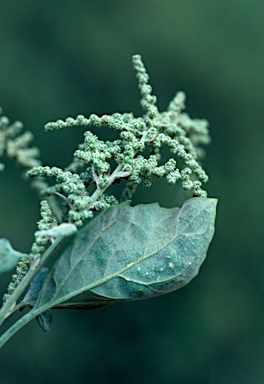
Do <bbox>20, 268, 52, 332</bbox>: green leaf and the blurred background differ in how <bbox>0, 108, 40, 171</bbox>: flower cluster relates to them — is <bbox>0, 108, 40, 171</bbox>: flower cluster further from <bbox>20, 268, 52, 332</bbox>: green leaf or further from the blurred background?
the blurred background

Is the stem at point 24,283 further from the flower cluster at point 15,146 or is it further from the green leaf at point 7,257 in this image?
the flower cluster at point 15,146

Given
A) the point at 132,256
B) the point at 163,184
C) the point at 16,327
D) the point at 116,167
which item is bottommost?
the point at 16,327

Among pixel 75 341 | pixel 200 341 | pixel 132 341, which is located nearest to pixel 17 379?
pixel 75 341

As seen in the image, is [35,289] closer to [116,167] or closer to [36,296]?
[36,296]

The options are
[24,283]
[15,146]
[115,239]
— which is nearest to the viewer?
[24,283]

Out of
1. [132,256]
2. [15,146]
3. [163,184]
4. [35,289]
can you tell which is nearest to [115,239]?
[132,256]

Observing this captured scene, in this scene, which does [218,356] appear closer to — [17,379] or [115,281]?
[17,379]

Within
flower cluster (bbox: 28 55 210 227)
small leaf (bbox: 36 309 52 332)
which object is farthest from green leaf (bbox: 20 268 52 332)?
flower cluster (bbox: 28 55 210 227)
